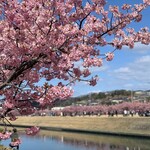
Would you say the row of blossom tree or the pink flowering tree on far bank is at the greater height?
the row of blossom tree

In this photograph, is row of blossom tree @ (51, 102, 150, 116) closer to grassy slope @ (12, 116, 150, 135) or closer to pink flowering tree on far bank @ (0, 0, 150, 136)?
grassy slope @ (12, 116, 150, 135)

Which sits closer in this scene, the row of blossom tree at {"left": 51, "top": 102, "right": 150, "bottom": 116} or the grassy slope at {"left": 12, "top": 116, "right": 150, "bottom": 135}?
the grassy slope at {"left": 12, "top": 116, "right": 150, "bottom": 135}

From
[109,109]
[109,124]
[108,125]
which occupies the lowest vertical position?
[108,125]

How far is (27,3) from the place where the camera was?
21.9 feet

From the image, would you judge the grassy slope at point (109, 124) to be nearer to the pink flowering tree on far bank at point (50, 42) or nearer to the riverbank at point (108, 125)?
the riverbank at point (108, 125)

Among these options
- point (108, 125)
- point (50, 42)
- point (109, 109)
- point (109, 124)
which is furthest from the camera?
point (109, 109)

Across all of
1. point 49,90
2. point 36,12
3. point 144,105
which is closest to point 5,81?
point 49,90

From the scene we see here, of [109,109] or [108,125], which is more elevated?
[109,109]

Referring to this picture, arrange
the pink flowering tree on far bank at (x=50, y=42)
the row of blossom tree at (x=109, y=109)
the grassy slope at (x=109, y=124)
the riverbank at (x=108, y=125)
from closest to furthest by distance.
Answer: the pink flowering tree on far bank at (x=50, y=42)
the riverbank at (x=108, y=125)
the grassy slope at (x=109, y=124)
the row of blossom tree at (x=109, y=109)

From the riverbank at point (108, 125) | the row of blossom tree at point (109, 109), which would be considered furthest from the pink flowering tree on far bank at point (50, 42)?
the row of blossom tree at point (109, 109)

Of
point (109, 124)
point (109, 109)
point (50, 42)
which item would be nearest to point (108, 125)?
point (109, 124)

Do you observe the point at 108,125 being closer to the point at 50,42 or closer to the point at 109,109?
the point at 109,109

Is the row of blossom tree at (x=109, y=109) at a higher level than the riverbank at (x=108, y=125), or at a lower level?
higher

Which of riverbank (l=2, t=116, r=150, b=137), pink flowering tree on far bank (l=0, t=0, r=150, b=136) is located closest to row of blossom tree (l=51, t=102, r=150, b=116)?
riverbank (l=2, t=116, r=150, b=137)
